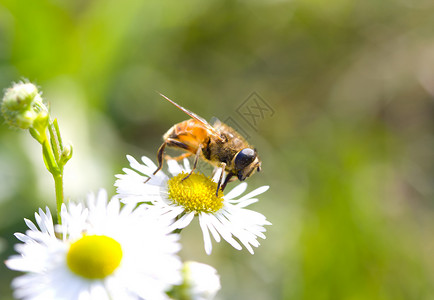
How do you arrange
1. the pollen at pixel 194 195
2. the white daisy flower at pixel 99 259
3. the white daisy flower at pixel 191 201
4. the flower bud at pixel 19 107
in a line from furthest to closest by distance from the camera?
the pollen at pixel 194 195, the white daisy flower at pixel 191 201, the flower bud at pixel 19 107, the white daisy flower at pixel 99 259

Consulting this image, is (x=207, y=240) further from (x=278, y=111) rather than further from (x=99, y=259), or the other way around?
(x=278, y=111)

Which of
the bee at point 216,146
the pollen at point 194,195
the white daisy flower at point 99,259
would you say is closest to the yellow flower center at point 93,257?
the white daisy flower at point 99,259

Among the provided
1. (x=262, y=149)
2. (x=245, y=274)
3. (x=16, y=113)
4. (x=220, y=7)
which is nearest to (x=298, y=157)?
(x=262, y=149)

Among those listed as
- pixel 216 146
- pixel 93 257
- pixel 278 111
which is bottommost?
pixel 278 111

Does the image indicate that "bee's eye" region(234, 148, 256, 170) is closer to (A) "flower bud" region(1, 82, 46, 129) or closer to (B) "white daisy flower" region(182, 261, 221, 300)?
(B) "white daisy flower" region(182, 261, 221, 300)

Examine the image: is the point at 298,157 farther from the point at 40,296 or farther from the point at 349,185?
the point at 40,296

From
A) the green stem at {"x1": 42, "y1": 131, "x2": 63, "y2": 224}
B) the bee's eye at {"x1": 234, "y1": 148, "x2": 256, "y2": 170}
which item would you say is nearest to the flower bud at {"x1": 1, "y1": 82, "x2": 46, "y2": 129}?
the green stem at {"x1": 42, "y1": 131, "x2": 63, "y2": 224}

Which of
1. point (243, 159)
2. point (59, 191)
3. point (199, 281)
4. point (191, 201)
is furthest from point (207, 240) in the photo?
point (243, 159)

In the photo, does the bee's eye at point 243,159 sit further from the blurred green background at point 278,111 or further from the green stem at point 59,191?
the blurred green background at point 278,111
